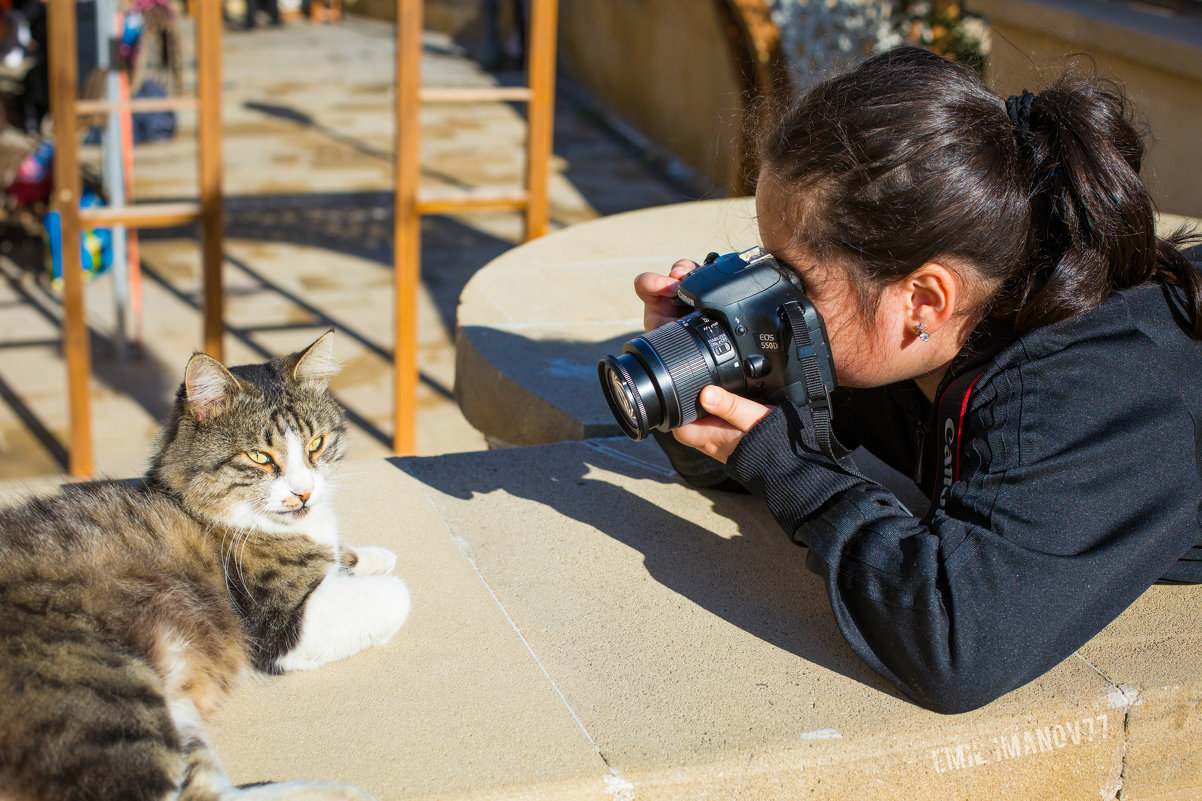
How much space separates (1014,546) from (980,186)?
1.60 ft

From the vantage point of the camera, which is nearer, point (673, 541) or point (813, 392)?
point (813, 392)

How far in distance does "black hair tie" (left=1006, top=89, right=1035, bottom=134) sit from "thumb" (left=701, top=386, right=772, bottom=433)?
54 centimetres

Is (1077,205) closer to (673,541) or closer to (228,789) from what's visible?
(673,541)

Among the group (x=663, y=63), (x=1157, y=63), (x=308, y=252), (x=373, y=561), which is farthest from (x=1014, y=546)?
(x=663, y=63)

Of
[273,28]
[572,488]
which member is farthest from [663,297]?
[273,28]

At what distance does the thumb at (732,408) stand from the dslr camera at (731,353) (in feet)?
0.08

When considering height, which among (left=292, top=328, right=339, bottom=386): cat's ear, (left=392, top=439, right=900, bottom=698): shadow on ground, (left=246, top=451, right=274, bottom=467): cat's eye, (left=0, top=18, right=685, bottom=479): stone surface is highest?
(left=292, top=328, right=339, bottom=386): cat's ear

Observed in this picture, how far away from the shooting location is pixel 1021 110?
1.53 metres

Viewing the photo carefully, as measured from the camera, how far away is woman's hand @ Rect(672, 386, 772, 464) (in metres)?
1.57

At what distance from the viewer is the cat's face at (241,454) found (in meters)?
1.69

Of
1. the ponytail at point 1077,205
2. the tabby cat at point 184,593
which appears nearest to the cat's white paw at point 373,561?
the tabby cat at point 184,593

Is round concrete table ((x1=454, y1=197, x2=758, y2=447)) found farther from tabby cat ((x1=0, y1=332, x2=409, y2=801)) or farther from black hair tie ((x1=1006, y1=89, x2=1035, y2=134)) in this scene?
black hair tie ((x1=1006, y1=89, x2=1035, y2=134))

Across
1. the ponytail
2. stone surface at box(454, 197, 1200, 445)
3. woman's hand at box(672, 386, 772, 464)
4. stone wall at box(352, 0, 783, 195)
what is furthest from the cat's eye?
stone wall at box(352, 0, 783, 195)

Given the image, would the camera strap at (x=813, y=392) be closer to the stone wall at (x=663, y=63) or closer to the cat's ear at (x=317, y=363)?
the cat's ear at (x=317, y=363)
